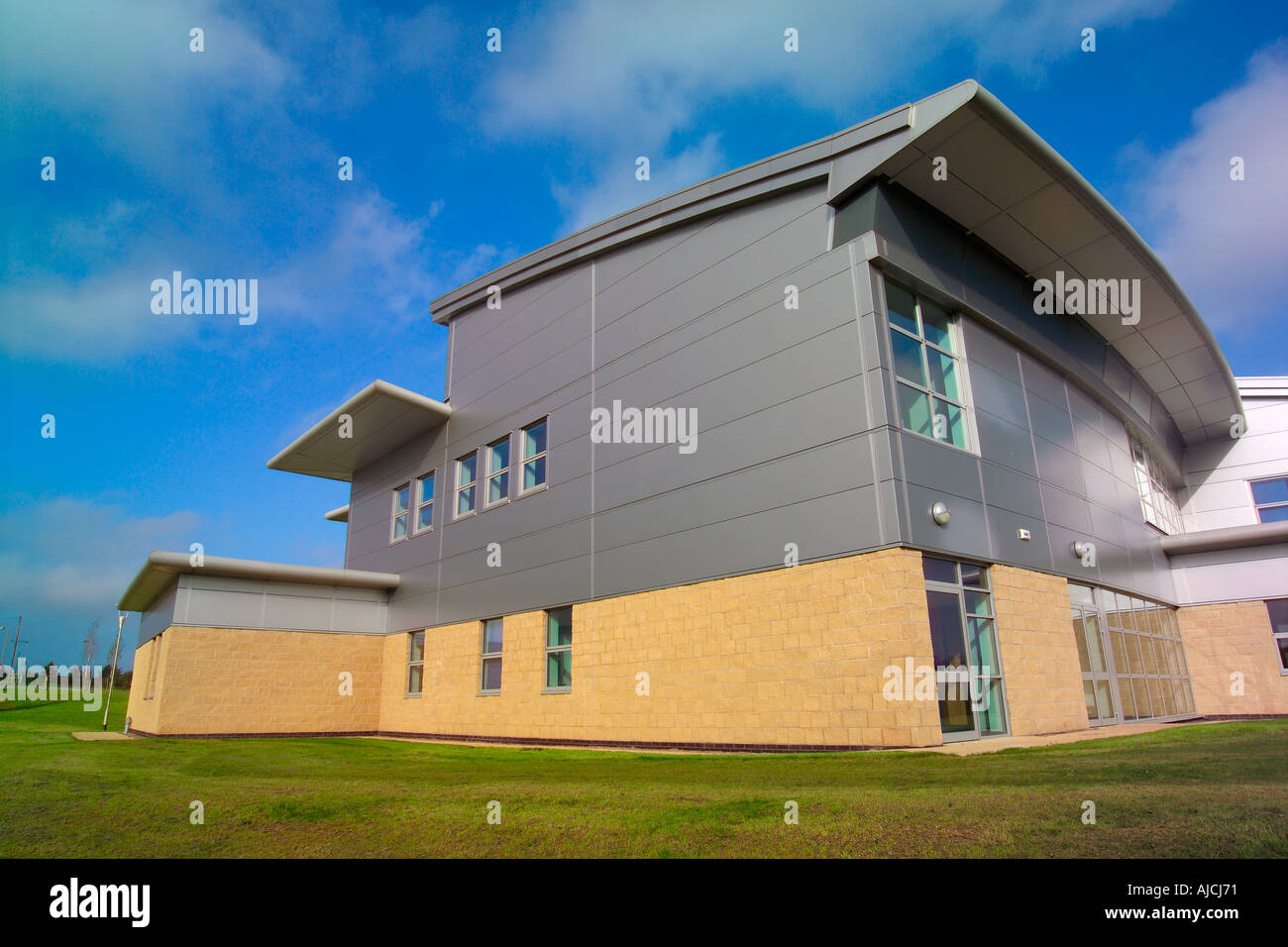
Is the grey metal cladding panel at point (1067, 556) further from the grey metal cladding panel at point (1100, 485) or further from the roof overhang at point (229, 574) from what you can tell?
the roof overhang at point (229, 574)

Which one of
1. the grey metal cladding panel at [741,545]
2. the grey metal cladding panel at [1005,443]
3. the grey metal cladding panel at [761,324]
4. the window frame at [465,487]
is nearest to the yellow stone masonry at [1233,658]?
the grey metal cladding panel at [1005,443]

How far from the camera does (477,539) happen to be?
17984 millimetres

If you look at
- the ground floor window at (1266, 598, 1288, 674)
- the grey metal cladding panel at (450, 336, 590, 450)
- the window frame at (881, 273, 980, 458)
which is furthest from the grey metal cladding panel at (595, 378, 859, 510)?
the ground floor window at (1266, 598, 1288, 674)

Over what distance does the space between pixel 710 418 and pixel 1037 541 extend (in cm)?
587

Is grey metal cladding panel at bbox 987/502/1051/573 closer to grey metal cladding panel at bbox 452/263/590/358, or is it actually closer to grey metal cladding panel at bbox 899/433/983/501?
grey metal cladding panel at bbox 899/433/983/501

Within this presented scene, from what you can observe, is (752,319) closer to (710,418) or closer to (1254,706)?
(710,418)

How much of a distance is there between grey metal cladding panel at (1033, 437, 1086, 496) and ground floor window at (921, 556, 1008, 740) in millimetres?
3758

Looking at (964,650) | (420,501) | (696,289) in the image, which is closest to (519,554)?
(420,501)

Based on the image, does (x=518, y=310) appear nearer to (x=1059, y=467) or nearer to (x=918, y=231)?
(x=918, y=231)

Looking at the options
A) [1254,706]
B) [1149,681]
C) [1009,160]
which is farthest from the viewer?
[1254,706]

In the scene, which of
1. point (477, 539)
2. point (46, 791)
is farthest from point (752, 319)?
point (46, 791)

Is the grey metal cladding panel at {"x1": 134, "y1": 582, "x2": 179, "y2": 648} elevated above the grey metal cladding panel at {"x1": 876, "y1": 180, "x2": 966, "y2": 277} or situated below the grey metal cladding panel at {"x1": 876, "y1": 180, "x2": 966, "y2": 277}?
below

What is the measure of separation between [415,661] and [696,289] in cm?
1211

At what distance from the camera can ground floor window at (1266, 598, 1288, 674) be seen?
17922 mm
